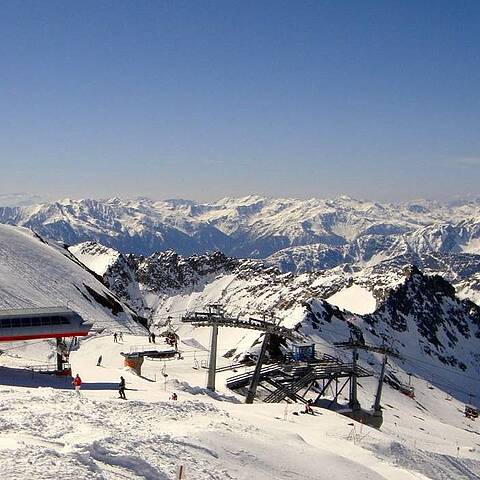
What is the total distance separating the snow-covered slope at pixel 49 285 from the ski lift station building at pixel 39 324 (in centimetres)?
2964

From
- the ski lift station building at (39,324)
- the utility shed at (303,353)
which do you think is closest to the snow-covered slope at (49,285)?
the ski lift station building at (39,324)

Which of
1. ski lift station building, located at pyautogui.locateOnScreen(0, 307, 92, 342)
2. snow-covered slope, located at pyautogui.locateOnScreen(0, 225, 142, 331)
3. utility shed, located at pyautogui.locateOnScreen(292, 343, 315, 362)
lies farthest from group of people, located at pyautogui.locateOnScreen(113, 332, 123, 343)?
ski lift station building, located at pyautogui.locateOnScreen(0, 307, 92, 342)

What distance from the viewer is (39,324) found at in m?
44.3

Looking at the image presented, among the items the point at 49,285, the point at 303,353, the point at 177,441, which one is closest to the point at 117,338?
the point at 49,285

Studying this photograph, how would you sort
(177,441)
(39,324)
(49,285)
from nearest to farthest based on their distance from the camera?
(177,441)
(39,324)
(49,285)

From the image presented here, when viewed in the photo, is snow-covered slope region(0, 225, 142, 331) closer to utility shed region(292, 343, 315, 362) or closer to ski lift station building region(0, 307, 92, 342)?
ski lift station building region(0, 307, 92, 342)

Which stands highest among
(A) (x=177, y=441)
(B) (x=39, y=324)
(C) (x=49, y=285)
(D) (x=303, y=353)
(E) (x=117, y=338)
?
(B) (x=39, y=324)

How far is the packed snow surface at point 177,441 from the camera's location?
62.8 ft

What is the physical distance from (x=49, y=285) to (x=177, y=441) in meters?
73.7

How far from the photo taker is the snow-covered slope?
79.9m

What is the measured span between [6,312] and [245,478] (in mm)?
29316

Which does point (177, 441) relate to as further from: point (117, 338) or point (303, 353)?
point (117, 338)

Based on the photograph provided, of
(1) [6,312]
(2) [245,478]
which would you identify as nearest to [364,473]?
(2) [245,478]

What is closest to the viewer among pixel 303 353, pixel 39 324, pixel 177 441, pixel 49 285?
pixel 177 441
